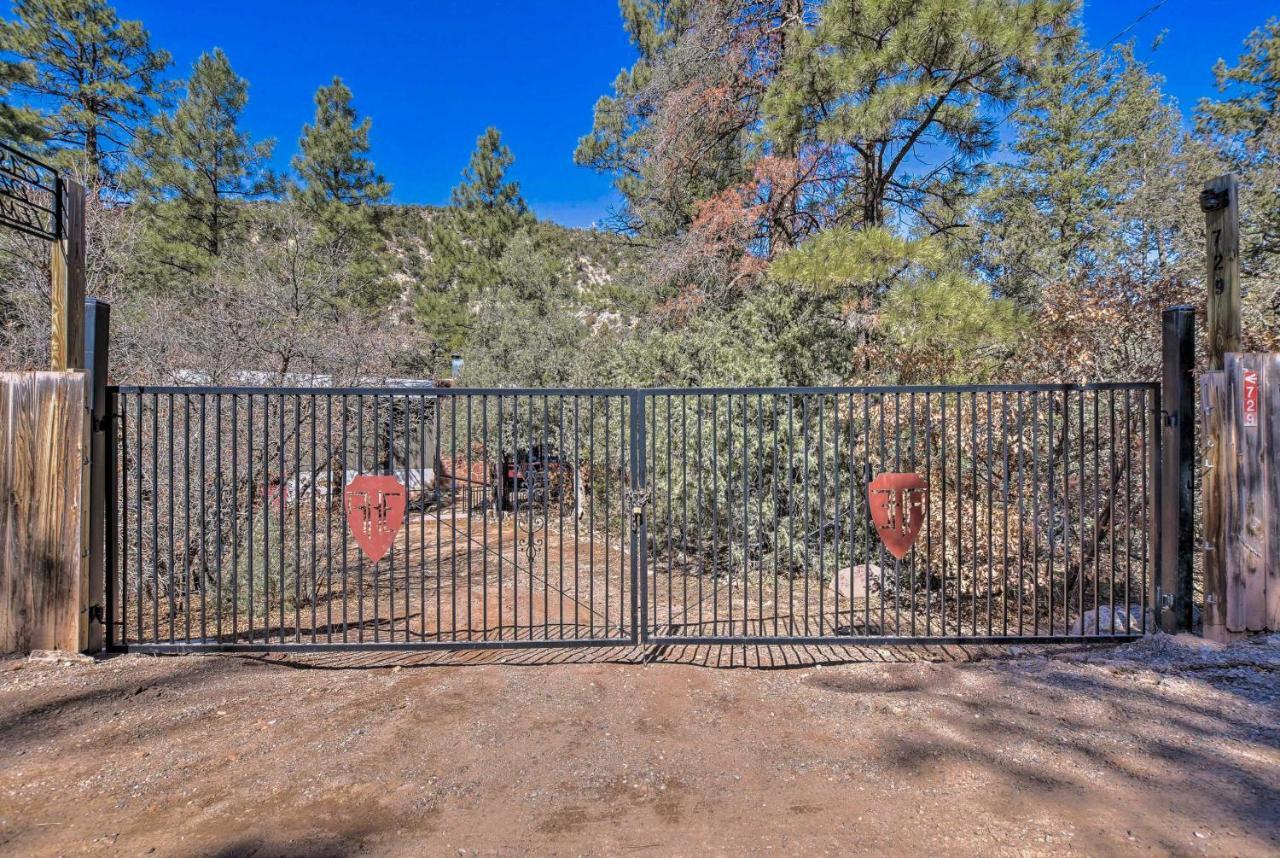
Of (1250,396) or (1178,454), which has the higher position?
(1250,396)

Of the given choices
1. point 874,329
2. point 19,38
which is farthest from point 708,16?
point 19,38

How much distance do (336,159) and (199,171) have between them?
160 inches

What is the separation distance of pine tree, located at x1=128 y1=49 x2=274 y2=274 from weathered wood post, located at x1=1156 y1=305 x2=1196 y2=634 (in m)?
19.8

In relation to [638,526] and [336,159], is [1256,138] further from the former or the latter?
[336,159]

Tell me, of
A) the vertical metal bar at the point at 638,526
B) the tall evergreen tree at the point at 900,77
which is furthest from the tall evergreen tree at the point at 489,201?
the vertical metal bar at the point at 638,526

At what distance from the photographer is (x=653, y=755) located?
3.12 m

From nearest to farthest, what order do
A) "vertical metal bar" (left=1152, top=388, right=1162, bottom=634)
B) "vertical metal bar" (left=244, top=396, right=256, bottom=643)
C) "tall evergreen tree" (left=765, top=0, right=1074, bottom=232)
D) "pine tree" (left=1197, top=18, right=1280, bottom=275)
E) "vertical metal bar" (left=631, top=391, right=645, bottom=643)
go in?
"vertical metal bar" (left=244, top=396, right=256, bottom=643)
"vertical metal bar" (left=1152, top=388, right=1162, bottom=634)
"vertical metal bar" (left=631, top=391, right=645, bottom=643)
"tall evergreen tree" (left=765, top=0, right=1074, bottom=232)
"pine tree" (left=1197, top=18, right=1280, bottom=275)

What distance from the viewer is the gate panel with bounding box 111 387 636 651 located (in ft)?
14.0

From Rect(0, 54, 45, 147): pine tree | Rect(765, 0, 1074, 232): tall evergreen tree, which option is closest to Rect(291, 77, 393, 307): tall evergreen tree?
Rect(0, 54, 45, 147): pine tree

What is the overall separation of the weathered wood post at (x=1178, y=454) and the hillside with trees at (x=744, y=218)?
2.24m

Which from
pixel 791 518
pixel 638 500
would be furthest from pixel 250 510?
pixel 791 518

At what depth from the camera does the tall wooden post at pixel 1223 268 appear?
4055mm

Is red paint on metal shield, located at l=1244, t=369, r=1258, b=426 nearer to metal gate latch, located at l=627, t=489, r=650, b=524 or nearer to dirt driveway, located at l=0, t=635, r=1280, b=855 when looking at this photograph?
dirt driveway, located at l=0, t=635, r=1280, b=855

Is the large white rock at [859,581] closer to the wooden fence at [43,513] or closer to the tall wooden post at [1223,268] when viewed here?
the tall wooden post at [1223,268]
